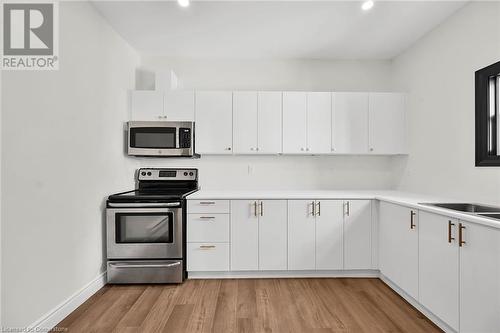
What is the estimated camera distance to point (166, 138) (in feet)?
10.5

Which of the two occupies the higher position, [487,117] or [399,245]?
[487,117]

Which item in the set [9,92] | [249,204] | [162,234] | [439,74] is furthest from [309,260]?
[9,92]

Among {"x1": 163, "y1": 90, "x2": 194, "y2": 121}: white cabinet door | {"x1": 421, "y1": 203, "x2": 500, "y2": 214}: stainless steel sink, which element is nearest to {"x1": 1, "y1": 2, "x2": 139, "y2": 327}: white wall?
{"x1": 163, "y1": 90, "x2": 194, "y2": 121}: white cabinet door

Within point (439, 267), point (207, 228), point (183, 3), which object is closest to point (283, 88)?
point (183, 3)

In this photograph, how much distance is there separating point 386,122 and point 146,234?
3.05m

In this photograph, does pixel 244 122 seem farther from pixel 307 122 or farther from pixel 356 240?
pixel 356 240

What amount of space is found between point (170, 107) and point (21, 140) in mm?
1688

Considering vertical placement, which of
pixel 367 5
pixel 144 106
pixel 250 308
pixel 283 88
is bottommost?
pixel 250 308

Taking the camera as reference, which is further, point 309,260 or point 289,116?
point 289,116

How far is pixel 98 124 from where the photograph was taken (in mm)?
2666

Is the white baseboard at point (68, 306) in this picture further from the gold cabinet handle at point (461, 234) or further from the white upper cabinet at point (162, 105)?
the gold cabinet handle at point (461, 234)

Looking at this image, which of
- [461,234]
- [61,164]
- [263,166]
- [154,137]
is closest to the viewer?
[461,234]

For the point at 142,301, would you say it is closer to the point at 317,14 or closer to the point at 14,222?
the point at 14,222

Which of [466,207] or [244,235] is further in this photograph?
[244,235]
